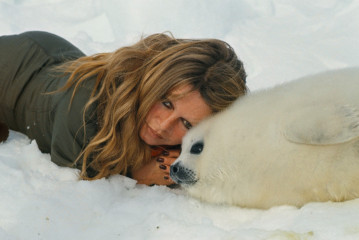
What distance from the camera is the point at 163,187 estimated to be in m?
2.16

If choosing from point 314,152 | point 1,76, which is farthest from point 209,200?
point 1,76

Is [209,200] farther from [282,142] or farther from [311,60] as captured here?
[311,60]

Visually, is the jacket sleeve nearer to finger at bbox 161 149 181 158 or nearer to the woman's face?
the woman's face

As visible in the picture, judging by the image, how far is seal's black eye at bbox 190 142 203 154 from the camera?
6.06 feet

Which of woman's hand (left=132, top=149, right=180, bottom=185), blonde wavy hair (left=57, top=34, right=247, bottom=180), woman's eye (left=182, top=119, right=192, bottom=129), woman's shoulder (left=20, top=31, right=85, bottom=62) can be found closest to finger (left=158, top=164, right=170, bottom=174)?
woman's hand (left=132, top=149, right=180, bottom=185)

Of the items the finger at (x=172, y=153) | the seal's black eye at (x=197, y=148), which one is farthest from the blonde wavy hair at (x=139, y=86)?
the seal's black eye at (x=197, y=148)

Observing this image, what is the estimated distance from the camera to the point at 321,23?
4738 mm

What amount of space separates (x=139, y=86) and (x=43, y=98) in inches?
27.8

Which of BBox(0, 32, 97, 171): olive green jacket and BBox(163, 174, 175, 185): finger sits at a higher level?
BBox(0, 32, 97, 171): olive green jacket

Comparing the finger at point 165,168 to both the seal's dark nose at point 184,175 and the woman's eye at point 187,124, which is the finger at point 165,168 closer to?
the woman's eye at point 187,124

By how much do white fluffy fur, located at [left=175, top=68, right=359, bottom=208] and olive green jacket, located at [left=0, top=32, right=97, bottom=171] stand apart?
73cm

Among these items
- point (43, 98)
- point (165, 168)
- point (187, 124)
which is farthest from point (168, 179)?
point (43, 98)

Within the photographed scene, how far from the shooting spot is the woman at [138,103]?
219 centimetres

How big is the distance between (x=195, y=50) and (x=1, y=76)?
1.39 metres
